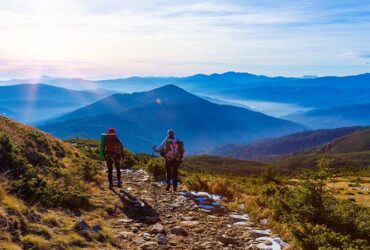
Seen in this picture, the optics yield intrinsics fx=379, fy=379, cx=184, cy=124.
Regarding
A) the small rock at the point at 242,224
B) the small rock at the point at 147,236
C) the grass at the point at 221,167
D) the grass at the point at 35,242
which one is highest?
the grass at the point at 35,242

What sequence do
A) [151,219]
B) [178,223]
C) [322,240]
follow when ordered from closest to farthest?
[322,240] → [178,223] → [151,219]

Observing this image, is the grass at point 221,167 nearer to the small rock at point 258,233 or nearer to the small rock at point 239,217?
the small rock at point 239,217

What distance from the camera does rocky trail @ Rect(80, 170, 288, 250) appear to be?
1012 centimetres

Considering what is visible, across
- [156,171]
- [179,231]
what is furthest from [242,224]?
[156,171]

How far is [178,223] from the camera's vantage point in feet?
40.2

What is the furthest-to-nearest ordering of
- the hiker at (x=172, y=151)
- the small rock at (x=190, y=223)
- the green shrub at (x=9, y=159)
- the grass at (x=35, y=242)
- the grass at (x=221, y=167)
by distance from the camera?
the grass at (x=221, y=167)
the hiker at (x=172, y=151)
the green shrub at (x=9, y=159)
the small rock at (x=190, y=223)
the grass at (x=35, y=242)

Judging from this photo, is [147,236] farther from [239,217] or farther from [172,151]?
[172,151]

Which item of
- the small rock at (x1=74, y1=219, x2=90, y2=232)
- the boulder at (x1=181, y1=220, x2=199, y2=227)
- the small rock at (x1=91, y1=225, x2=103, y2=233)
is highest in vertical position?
the small rock at (x1=74, y1=219, x2=90, y2=232)

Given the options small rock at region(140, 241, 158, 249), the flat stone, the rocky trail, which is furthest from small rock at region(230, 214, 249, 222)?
small rock at region(140, 241, 158, 249)

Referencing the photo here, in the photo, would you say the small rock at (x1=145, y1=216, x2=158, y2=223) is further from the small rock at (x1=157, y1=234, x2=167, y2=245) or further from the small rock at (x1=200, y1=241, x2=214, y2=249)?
the small rock at (x1=200, y1=241, x2=214, y2=249)

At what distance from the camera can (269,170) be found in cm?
2905

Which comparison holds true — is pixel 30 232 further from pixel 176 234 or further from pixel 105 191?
pixel 105 191

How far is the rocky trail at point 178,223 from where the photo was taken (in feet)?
33.2

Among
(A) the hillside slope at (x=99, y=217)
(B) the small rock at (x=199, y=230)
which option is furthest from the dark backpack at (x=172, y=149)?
(B) the small rock at (x=199, y=230)
